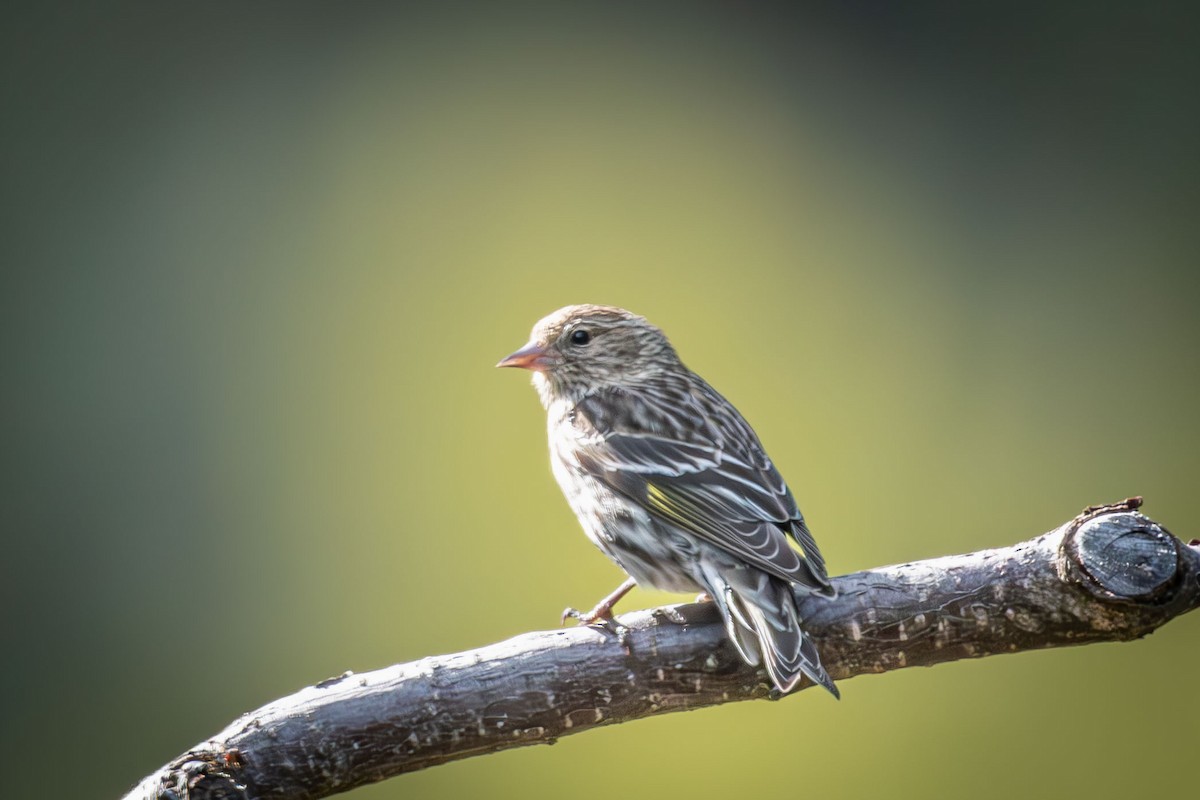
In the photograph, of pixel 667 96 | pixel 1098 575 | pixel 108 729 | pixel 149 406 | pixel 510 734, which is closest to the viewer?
pixel 1098 575

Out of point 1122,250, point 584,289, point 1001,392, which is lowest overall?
point 1001,392

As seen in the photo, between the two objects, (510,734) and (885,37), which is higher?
(885,37)

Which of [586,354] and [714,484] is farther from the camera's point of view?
[586,354]

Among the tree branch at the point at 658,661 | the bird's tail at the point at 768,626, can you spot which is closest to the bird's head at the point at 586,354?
the bird's tail at the point at 768,626

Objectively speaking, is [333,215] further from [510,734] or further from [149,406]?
[510,734]

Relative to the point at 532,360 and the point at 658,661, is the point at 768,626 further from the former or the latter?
the point at 532,360

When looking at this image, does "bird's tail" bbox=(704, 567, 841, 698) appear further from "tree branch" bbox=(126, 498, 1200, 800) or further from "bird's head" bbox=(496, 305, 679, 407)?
"bird's head" bbox=(496, 305, 679, 407)

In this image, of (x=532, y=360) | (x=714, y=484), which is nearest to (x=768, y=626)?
(x=714, y=484)

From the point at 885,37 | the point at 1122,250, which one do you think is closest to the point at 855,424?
the point at 1122,250
